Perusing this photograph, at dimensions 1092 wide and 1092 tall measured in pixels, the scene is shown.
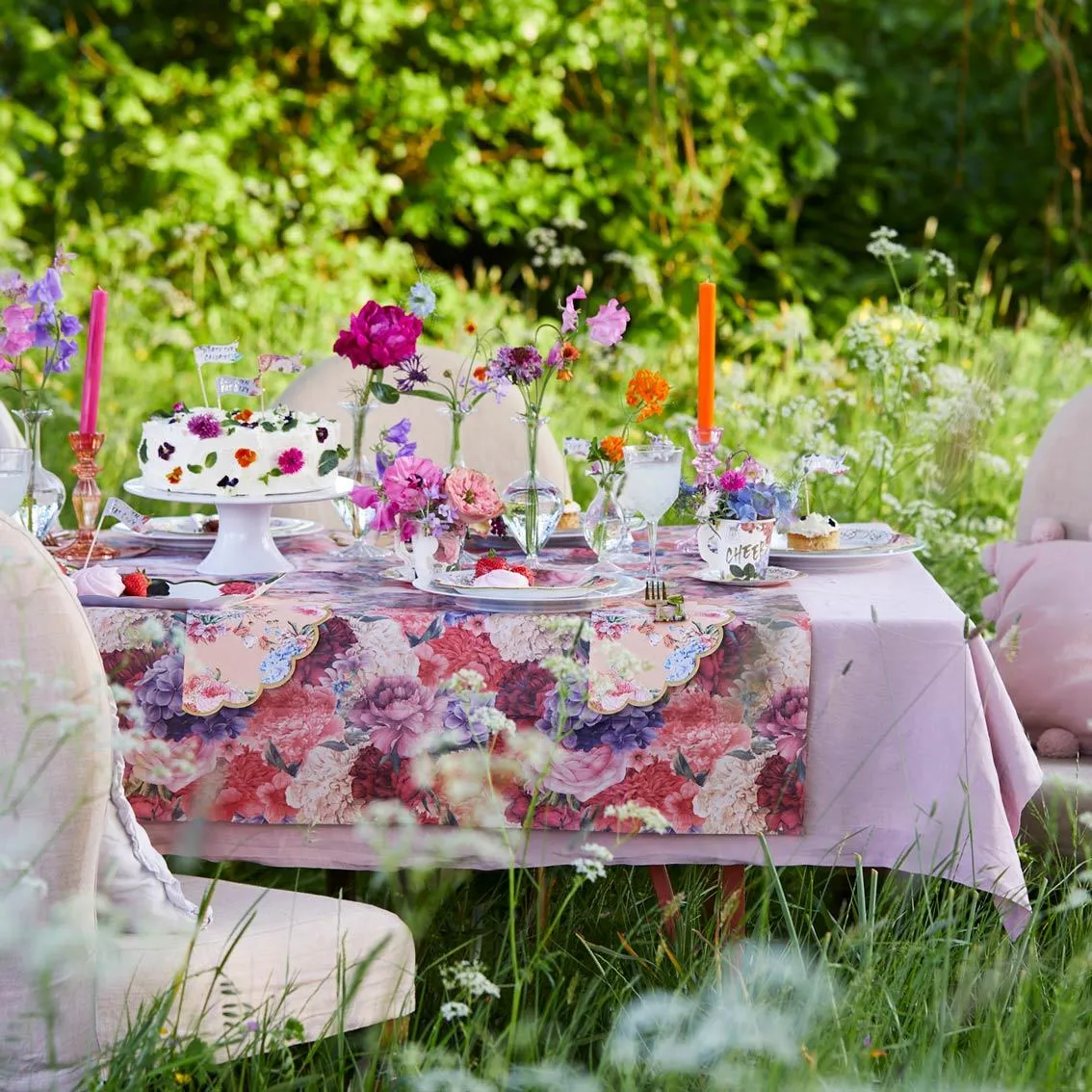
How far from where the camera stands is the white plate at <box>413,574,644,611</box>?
1751 mm

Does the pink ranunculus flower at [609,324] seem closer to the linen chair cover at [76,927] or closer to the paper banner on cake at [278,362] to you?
the paper banner on cake at [278,362]

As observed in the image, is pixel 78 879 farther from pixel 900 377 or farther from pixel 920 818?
A: pixel 900 377

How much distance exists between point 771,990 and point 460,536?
0.62m

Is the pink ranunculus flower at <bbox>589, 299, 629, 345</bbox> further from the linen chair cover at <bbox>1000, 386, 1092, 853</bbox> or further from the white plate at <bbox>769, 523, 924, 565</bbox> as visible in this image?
the linen chair cover at <bbox>1000, 386, 1092, 853</bbox>

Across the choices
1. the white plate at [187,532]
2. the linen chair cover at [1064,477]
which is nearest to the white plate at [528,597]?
the white plate at [187,532]

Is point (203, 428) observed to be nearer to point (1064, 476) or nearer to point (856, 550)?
point (856, 550)

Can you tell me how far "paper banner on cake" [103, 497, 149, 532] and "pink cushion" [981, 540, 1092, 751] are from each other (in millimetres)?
1195

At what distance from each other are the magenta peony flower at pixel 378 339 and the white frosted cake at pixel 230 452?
12 centimetres

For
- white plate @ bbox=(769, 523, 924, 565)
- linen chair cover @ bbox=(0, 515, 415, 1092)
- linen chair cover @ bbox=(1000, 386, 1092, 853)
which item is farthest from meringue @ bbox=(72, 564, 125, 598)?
linen chair cover @ bbox=(1000, 386, 1092, 853)

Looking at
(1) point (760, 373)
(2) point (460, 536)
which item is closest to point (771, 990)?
(2) point (460, 536)

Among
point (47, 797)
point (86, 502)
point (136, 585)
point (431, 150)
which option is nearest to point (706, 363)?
point (136, 585)

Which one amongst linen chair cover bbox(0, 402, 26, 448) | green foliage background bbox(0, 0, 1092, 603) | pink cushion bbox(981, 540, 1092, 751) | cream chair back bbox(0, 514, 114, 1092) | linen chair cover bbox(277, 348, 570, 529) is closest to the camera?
cream chair back bbox(0, 514, 114, 1092)

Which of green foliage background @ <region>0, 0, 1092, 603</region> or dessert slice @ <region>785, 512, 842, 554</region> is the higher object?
green foliage background @ <region>0, 0, 1092, 603</region>

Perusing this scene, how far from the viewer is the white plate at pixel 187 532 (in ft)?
7.11
